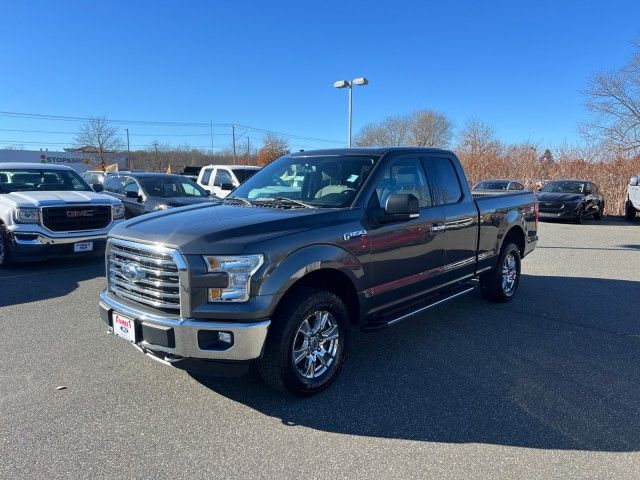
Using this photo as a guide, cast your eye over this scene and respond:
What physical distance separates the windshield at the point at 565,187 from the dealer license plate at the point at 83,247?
1765 centimetres

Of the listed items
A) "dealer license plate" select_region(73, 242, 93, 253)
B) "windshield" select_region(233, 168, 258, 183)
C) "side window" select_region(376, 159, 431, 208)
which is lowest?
"dealer license plate" select_region(73, 242, 93, 253)

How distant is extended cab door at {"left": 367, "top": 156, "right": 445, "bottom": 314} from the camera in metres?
4.12

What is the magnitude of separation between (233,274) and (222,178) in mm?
12769

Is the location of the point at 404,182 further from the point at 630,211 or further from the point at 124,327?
the point at 630,211

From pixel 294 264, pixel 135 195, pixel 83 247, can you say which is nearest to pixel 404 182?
pixel 294 264

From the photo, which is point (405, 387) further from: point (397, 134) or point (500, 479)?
point (397, 134)

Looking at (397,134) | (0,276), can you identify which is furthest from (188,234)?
(397,134)

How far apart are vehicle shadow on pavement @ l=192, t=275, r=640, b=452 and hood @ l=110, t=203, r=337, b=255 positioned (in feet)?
4.24

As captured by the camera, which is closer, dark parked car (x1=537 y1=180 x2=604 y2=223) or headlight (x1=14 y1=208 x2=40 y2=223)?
headlight (x1=14 y1=208 x2=40 y2=223)

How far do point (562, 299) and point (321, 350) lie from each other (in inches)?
179

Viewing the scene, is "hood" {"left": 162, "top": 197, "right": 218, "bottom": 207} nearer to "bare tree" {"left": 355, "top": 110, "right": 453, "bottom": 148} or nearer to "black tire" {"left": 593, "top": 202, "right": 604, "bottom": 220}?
"black tire" {"left": 593, "top": 202, "right": 604, "bottom": 220}

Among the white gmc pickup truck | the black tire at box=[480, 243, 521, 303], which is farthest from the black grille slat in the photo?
the black tire at box=[480, 243, 521, 303]

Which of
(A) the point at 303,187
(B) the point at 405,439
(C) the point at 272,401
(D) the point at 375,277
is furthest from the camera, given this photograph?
(A) the point at 303,187

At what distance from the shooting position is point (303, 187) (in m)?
4.55
